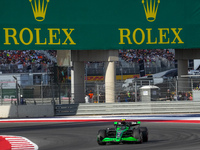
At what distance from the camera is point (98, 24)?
26.3 m

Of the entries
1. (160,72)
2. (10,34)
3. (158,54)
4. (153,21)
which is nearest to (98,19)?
(153,21)

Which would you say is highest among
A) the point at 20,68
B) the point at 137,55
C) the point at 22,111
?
the point at 137,55

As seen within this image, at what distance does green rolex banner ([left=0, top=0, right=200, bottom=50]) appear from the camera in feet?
84.3

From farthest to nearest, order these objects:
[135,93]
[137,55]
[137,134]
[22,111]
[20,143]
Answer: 1. [137,55]
2. [135,93]
3. [22,111]
4. [20,143]
5. [137,134]

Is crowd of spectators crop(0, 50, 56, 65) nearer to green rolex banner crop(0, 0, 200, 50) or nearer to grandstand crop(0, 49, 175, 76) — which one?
grandstand crop(0, 49, 175, 76)

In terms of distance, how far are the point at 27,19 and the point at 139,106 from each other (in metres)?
8.28

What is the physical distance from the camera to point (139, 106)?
26.5 meters

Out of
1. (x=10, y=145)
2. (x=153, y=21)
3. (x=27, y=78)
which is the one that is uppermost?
(x=153, y=21)

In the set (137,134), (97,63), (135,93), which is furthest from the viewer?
(97,63)

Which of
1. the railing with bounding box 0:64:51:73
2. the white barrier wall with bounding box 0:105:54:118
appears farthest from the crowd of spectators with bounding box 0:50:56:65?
the white barrier wall with bounding box 0:105:54:118

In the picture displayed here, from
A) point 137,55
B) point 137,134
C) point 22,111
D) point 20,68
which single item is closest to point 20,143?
point 137,134

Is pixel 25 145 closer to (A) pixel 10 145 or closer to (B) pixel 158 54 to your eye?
(A) pixel 10 145

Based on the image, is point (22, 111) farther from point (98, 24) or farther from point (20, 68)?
point (20, 68)

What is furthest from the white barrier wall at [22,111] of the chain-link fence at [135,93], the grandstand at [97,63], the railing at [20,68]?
the grandstand at [97,63]
